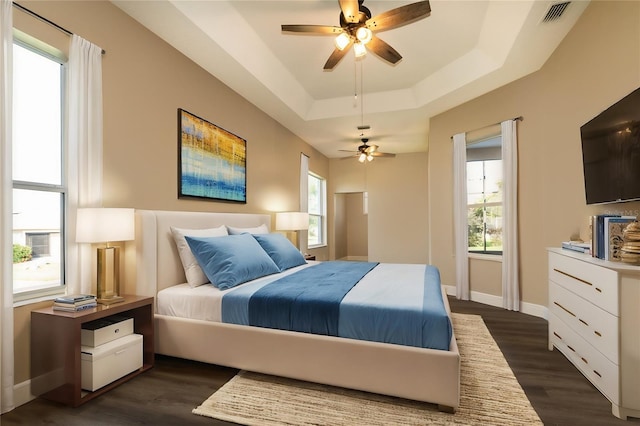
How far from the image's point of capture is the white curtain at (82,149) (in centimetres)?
217

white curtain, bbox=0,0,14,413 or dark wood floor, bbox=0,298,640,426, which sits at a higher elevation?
white curtain, bbox=0,0,14,413

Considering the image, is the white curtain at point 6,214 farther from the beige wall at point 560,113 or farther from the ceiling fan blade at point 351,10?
the beige wall at point 560,113

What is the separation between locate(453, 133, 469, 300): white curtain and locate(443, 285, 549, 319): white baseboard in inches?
5.7

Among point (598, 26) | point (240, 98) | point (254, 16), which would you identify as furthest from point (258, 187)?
point (598, 26)

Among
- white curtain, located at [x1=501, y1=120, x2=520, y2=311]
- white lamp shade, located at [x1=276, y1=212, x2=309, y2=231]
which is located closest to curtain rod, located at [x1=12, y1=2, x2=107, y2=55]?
white lamp shade, located at [x1=276, y1=212, x2=309, y2=231]

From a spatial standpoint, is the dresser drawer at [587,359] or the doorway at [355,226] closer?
the dresser drawer at [587,359]

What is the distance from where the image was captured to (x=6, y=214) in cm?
176

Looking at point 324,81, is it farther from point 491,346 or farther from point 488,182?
point 491,346

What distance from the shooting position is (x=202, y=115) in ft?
11.3

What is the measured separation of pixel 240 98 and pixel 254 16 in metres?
1.19

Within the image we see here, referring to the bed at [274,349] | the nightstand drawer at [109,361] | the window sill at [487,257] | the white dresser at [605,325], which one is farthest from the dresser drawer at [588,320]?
the nightstand drawer at [109,361]

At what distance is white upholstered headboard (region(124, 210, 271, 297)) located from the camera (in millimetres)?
2475

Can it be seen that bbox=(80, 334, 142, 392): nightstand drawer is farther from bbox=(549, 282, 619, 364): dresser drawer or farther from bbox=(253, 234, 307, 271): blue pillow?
bbox=(549, 282, 619, 364): dresser drawer

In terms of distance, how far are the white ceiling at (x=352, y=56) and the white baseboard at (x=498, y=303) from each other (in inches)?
109
